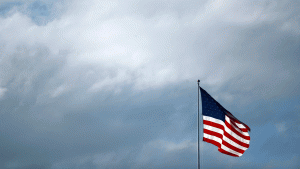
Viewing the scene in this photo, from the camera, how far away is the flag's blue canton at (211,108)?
38625mm

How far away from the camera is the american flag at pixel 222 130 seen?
3822cm

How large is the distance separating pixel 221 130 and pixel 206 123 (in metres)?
1.71

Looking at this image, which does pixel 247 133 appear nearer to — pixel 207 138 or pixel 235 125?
pixel 235 125

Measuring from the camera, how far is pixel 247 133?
39781 millimetres

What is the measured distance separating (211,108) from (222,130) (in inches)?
91.3

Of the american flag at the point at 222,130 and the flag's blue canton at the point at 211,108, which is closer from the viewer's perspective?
the american flag at the point at 222,130

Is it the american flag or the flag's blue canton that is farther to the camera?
Answer: the flag's blue canton

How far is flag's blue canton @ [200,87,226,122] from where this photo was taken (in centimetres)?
3862

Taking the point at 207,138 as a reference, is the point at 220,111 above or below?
above

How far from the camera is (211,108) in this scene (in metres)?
38.8

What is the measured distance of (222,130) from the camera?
3875 cm

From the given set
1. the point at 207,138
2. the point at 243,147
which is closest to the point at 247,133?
the point at 243,147

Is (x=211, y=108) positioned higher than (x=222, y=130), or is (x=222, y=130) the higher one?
(x=211, y=108)

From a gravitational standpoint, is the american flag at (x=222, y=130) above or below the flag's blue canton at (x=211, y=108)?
below
